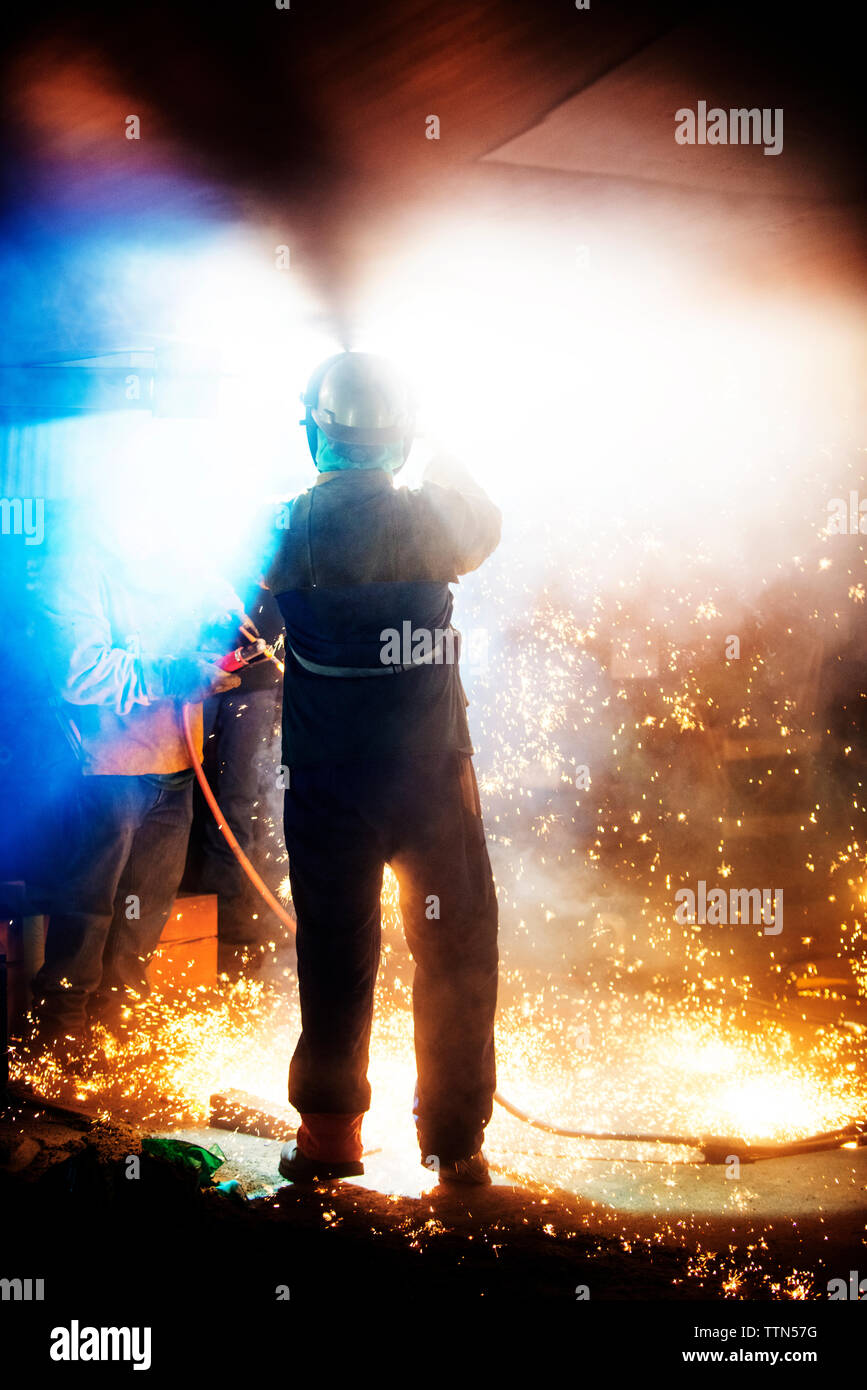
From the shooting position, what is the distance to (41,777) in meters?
5.30

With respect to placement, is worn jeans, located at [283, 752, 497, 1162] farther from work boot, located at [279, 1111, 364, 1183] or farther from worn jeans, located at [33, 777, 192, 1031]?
worn jeans, located at [33, 777, 192, 1031]

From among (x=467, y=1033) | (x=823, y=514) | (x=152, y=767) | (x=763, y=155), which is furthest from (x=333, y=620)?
(x=823, y=514)

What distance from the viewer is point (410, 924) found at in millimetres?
2928

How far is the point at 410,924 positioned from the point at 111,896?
2138 millimetres

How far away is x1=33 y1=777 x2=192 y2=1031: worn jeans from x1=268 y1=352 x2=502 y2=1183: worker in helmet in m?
1.79

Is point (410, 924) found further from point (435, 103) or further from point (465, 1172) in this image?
point (435, 103)

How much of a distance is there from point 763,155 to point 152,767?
397 centimetres

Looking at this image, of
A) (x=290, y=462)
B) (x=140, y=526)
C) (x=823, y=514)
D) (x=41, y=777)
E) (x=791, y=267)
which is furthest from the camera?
(x=823, y=514)

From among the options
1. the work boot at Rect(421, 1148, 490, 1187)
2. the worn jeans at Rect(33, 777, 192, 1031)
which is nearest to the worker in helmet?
the work boot at Rect(421, 1148, 490, 1187)

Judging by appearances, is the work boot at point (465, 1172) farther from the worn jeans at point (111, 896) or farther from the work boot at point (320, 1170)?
the worn jeans at point (111, 896)

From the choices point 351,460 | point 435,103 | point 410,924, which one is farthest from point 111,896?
point 435,103

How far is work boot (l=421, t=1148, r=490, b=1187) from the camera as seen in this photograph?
9.41 ft
